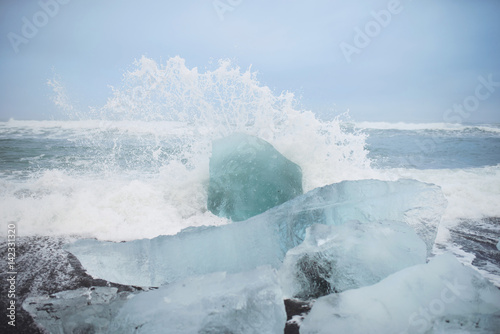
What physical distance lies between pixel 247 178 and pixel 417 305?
98.9 inches

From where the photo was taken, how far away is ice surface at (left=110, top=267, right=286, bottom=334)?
1284mm

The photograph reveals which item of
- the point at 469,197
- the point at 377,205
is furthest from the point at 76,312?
the point at 469,197

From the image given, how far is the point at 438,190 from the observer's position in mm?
2338

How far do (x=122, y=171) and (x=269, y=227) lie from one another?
608 centimetres

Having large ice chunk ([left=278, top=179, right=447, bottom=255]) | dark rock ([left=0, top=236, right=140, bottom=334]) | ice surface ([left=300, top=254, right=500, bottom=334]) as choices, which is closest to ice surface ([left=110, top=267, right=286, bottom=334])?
ice surface ([left=300, top=254, right=500, bottom=334])

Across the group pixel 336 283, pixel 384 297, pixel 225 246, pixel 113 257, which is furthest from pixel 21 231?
pixel 384 297

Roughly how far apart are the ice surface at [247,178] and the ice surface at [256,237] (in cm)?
122

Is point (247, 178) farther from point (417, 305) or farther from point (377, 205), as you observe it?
point (417, 305)

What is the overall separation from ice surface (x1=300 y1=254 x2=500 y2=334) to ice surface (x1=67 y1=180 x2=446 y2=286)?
74cm

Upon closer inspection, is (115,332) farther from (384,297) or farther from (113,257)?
(384,297)

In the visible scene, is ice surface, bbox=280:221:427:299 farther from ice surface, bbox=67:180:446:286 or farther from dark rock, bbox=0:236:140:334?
dark rock, bbox=0:236:140:334

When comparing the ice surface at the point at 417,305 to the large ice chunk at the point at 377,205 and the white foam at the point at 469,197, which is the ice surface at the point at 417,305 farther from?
the white foam at the point at 469,197

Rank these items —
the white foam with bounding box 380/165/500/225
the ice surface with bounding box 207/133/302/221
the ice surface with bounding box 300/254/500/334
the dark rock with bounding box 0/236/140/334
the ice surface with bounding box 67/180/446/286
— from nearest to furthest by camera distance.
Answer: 1. the ice surface with bounding box 300/254/500/334
2. the dark rock with bounding box 0/236/140/334
3. the ice surface with bounding box 67/180/446/286
4. the ice surface with bounding box 207/133/302/221
5. the white foam with bounding box 380/165/500/225

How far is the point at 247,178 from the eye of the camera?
12.0 ft
